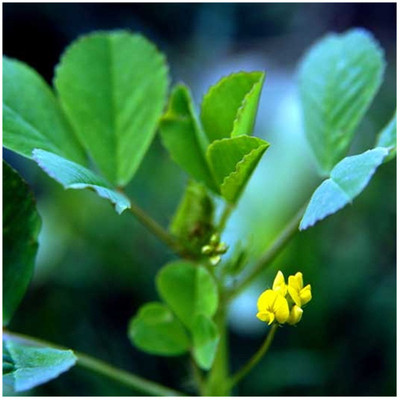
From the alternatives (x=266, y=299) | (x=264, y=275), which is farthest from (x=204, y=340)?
(x=264, y=275)

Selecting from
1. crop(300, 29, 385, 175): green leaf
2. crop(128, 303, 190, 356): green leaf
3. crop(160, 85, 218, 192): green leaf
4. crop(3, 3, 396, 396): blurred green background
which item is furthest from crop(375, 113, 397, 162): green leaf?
crop(3, 3, 396, 396): blurred green background

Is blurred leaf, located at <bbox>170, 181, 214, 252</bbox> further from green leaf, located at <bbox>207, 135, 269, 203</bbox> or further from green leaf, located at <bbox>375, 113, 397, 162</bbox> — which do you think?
green leaf, located at <bbox>375, 113, 397, 162</bbox>

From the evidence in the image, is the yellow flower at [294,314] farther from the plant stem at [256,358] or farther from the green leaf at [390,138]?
the green leaf at [390,138]

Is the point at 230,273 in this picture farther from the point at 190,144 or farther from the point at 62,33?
the point at 62,33

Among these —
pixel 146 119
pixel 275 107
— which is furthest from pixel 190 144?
pixel 275 107

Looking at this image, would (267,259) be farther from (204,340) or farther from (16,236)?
(16,236)
